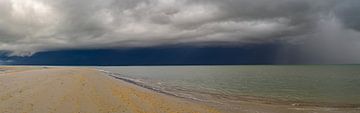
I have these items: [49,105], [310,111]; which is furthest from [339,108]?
[49,105]

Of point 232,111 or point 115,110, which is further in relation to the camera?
point 232,111

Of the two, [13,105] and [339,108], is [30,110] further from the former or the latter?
[339,108]

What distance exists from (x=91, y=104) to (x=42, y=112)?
365 cm

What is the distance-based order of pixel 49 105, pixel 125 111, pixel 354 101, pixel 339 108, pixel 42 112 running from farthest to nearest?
pixel 354 101 → pixel 339 108 → pixel 49 105 → pixel 125 111 → pixel 42 112

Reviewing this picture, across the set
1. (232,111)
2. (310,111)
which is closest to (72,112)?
(232,111)

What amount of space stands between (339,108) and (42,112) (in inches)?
900

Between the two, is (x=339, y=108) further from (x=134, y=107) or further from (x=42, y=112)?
(x=42, y=112)

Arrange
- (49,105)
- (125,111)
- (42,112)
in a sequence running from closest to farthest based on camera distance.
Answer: (42,112), (125,111), (49,105)

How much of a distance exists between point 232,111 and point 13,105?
14.9 m

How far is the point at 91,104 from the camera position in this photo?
62.6 ft

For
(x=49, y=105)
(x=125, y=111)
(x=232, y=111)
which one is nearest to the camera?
(x=125, y=111)

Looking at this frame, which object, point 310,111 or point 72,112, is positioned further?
point 310,111

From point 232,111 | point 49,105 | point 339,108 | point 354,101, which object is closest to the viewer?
point 49,105

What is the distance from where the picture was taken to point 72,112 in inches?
634
